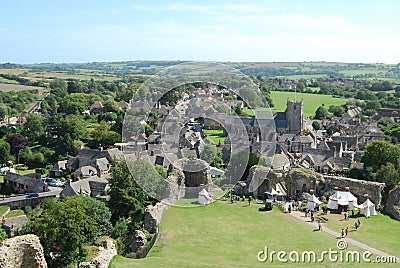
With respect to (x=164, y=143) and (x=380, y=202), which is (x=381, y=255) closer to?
(x=380, y=202)

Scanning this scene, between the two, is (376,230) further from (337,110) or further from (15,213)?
(337,110)

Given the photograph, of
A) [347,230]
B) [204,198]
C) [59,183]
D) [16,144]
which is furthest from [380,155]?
[16,144]

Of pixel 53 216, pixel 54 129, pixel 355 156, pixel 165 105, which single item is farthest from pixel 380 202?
pixel 54 129

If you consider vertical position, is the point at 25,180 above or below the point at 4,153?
below

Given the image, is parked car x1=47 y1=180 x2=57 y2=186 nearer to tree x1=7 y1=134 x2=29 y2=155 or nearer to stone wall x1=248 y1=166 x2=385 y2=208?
tree x1=7 y1=134 x2=29 y2=155

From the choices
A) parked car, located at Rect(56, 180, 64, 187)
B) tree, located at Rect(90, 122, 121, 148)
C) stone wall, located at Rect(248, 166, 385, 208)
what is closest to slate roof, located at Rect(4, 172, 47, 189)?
parked car, located at Rect(56, 180, 64, 187)
